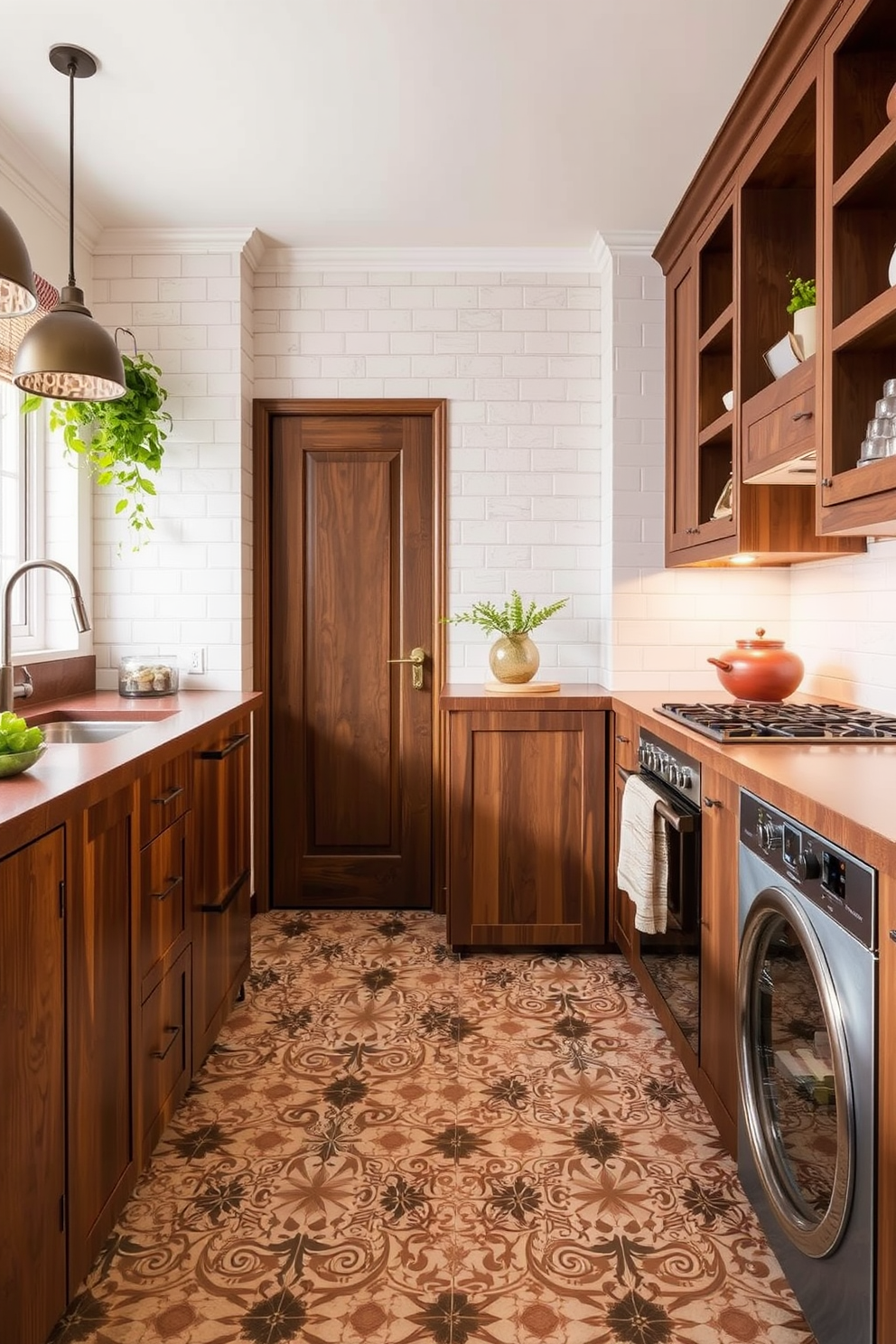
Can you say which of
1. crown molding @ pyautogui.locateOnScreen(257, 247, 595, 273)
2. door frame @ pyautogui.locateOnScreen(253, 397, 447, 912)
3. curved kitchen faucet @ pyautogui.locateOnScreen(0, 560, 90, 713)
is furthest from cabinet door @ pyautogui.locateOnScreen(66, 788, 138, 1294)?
crown molding @ pyautogui.locateOnScreen(257, 247, 595, 273)

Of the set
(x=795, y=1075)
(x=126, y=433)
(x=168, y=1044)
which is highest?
(x=126, y=433)

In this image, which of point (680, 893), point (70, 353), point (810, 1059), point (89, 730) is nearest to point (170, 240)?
point (70, 353)

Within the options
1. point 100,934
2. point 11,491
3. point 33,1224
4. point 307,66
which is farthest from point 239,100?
point 33,1224

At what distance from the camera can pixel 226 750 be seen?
2.45m

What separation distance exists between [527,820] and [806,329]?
1.77 m

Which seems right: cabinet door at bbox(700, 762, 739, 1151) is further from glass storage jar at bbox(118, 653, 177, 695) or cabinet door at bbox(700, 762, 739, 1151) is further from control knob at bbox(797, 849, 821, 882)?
Result: glass storage jar at bbox(118, 653, 177, 695)

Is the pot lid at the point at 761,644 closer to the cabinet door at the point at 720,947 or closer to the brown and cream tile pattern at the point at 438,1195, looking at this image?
the cabinet door at the point at 720,947

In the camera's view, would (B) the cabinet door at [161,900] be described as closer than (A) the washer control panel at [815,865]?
No

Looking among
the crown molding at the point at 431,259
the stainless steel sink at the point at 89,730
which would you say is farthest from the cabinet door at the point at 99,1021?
the crown molding at the point at 431,259

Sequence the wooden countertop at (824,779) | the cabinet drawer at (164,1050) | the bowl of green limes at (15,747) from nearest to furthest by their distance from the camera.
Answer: the wooden countertop at (824,779) < the bowl of green limes at (15,747) < the cabinet drawer at (164,1050)

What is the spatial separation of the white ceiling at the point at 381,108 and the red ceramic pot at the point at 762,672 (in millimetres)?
1591

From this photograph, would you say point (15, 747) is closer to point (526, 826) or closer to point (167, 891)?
point (167, 891)

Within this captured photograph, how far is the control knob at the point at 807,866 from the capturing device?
1.36m

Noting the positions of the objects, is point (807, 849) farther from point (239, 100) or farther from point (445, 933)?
point (239, 100)
